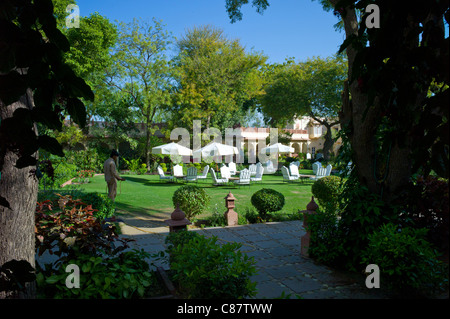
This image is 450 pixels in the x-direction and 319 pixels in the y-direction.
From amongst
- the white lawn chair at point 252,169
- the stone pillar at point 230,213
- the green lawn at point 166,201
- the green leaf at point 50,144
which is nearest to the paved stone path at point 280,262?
the stone pillar at point 230,213

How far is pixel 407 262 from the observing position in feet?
11.5

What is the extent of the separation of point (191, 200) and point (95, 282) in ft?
16.3

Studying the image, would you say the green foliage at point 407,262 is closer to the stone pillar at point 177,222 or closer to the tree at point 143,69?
the stone pillar at point 177,222

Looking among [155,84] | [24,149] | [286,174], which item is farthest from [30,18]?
[155,84]

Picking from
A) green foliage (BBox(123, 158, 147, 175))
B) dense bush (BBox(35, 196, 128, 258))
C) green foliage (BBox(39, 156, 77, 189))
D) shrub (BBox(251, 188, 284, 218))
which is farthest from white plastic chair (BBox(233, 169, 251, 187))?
dense bush (BBox(35, 196, 128, 258))

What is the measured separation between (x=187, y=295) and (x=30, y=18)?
287 cm

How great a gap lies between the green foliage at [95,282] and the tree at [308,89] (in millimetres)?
25942

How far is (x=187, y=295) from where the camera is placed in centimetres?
333

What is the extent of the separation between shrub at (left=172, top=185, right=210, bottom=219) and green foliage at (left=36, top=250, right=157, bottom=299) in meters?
4.47

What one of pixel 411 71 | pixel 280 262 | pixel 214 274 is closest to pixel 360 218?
pixel 280 262

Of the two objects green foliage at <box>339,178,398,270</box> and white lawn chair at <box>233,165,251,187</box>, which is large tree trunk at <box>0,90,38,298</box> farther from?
white lawn chair at <box>233,165,251,187</box>

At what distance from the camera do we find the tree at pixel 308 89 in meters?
27.1

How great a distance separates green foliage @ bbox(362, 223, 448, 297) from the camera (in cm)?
345
